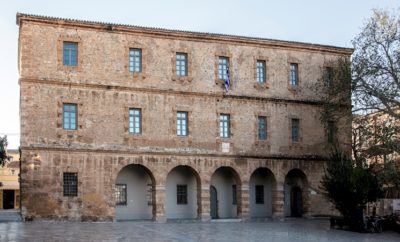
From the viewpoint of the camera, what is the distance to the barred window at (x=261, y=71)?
36656 mm

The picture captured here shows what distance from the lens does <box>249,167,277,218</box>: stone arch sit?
37.9m

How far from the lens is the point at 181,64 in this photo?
34719mm

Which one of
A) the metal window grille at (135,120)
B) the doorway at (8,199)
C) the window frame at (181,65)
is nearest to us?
the metal window grille at (135,120)

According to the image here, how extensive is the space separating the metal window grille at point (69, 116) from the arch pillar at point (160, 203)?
5705 mm

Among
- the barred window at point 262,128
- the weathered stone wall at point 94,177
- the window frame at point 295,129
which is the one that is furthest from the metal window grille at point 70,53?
the window frame at point 295,129

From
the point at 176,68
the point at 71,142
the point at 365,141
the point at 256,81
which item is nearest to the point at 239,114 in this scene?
the point at 256,81

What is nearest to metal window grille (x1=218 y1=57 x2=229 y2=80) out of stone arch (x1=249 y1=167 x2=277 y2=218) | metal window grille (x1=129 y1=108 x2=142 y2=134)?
metal window grille (x1=129 y1=108 x2=142 y2=134)

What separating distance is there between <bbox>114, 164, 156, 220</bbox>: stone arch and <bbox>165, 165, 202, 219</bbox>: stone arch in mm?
1130

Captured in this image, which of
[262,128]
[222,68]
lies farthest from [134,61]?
[262,128]

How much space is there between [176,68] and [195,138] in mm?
4139

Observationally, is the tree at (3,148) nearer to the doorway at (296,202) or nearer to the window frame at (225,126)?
the window frame at (225,126)

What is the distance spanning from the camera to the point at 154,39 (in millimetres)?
34031

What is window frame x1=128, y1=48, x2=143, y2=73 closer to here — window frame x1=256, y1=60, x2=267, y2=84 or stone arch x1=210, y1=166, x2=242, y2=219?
window frame x1=256, y1=60, x2=267, y2=84

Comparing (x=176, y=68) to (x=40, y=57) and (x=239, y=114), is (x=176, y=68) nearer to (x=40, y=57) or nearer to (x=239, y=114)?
(x=239, y=114)
